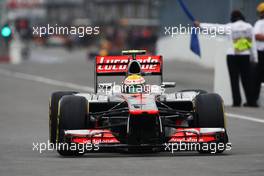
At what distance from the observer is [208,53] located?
43438 mm

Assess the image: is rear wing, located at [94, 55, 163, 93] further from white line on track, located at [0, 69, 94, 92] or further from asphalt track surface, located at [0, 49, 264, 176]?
white line on track, located at [0, 69, 94, 92]

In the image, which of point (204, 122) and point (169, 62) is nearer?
point (204, 122)

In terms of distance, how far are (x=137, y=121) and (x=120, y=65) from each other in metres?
2.27

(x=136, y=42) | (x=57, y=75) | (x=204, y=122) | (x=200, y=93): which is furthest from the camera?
(x=136, y=42)

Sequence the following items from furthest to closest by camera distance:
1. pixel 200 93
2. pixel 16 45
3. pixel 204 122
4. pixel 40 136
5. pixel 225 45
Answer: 1. pixel 16 45
2. pixel 225 45
3. pixel 40 136
4. pixel 200 93
5. pixel 204 122

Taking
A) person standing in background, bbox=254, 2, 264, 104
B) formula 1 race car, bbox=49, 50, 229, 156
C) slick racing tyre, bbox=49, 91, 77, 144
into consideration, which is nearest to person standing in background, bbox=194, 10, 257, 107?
person standing in background, bbox=254, 2, 264, 104

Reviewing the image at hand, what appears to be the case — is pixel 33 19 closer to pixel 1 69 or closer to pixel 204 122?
pixel 1 69

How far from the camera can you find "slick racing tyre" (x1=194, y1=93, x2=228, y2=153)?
565 inches

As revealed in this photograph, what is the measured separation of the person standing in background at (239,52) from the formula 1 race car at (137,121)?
7942mm

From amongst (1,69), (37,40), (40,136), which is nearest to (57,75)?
(1,69)

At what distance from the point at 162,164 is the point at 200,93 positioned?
2600mm

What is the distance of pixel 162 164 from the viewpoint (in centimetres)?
1305

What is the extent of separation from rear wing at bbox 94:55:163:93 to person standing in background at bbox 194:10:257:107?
21.7 ft

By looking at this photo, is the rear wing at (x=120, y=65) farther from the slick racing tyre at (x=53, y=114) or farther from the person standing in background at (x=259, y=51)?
the person standing in background at (x=259, y=51)
